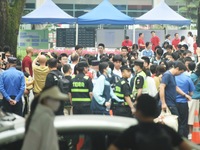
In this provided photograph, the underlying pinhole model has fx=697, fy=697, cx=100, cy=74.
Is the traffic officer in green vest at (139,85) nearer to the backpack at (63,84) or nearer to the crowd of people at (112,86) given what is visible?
the crowd of people at (112,86)

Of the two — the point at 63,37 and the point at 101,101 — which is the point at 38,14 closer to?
the point at 63,37

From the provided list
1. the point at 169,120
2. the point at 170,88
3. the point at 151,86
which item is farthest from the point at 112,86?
the point at 169,120

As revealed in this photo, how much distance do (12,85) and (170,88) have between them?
3370mm

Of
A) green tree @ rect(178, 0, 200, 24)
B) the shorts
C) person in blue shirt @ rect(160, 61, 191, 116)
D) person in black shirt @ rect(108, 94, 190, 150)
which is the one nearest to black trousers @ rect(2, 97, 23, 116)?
person in blue shirt @ rect(160, 61, 191, 116)

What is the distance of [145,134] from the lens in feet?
19.6

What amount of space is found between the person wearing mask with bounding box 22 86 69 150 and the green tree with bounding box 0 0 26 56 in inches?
695

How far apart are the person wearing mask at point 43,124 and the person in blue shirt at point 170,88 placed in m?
7.73

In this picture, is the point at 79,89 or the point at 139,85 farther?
the point at 139,85

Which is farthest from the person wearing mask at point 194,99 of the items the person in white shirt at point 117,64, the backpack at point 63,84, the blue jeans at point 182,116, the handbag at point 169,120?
the backpack at point 63,84

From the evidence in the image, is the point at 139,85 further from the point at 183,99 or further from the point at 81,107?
the point at 81,107

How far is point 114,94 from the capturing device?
13.5 m

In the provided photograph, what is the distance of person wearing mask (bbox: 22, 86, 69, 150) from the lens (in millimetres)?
5910

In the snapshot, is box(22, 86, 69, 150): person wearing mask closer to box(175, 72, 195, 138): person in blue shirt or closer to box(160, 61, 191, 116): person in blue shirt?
box(160, 61, 191, 116): person in blue shirt

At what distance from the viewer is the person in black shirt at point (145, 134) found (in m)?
5.93
